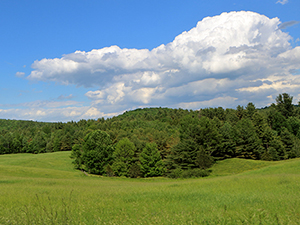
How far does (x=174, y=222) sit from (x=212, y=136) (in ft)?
248

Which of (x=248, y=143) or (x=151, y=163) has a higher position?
(x=248, y=143)

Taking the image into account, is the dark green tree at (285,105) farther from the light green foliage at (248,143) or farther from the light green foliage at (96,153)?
the light green foliage at (96,153)

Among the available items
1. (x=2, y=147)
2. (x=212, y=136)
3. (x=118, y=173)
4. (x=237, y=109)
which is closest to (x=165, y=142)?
(x=212, y=136)

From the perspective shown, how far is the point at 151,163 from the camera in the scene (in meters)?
69.9

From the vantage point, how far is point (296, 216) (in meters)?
8.32

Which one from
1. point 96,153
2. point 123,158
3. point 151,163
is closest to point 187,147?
point 151,163

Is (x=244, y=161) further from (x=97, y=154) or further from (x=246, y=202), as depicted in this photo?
(x=246, y=202)

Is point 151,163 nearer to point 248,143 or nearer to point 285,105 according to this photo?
point 248,143

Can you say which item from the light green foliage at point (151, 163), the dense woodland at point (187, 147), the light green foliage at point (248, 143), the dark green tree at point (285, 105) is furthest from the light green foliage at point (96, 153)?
the dark green tree at point (285, 105)

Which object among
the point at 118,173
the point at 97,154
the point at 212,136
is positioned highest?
the point at 212,136

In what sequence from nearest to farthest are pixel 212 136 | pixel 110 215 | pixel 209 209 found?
pixel 110 215
pixel 209 209
pixel 212 136

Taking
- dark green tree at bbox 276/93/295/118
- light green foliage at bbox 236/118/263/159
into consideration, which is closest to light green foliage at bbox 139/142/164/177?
light green foliage at bbox 236/118/263/159

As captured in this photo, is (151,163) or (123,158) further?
(123,158)

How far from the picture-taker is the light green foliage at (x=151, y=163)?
69.7 metres
